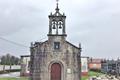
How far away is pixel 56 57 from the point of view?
1303 inches

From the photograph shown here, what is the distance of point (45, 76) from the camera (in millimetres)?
33062

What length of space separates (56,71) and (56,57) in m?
1.75

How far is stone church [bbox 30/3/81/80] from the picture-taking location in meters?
33.1

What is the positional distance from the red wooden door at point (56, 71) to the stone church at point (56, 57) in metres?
0.12

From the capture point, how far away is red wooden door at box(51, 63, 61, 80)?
33.3m

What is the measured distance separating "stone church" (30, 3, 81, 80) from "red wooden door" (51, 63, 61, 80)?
124mm

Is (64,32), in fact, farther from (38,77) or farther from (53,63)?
(38,77)

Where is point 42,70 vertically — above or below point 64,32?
below

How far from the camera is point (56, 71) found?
110 ft

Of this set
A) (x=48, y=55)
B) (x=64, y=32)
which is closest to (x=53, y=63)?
(x=48, y=55)

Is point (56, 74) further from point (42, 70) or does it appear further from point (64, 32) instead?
point (64, 32)

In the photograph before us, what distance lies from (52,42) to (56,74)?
12.7ft

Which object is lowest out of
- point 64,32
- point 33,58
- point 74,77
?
point 74,77

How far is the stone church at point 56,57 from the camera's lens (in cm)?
3306
